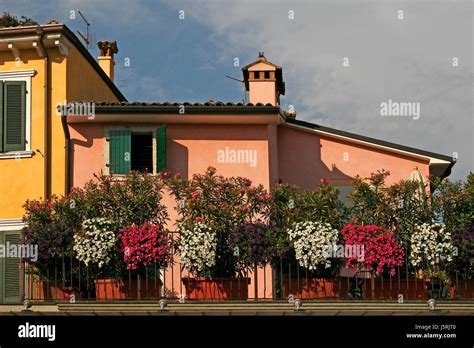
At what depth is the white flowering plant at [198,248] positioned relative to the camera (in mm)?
15367

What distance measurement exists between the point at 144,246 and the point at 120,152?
4515 mm

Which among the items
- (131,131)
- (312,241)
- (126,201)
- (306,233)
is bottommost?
(312,241)

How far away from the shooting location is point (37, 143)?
19.2m

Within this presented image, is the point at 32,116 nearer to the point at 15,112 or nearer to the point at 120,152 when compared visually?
the point at 15,112

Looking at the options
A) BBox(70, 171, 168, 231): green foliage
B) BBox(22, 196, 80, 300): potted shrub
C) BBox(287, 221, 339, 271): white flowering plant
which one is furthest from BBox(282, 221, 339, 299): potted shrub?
BBox(22, 196, 80, 300): potted shrub

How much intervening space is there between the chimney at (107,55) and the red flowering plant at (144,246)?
37.2 feet

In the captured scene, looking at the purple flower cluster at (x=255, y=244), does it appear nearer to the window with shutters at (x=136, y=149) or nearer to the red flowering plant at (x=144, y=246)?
the red flowering plant at (x=144, y=246)

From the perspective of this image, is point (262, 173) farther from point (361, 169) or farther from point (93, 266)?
point (93, 266)

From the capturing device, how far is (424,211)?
15961 millimetres

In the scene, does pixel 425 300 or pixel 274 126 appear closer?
pixel 425 300

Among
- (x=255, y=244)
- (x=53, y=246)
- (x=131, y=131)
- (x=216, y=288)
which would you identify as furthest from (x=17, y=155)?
(x=255, y=244)
